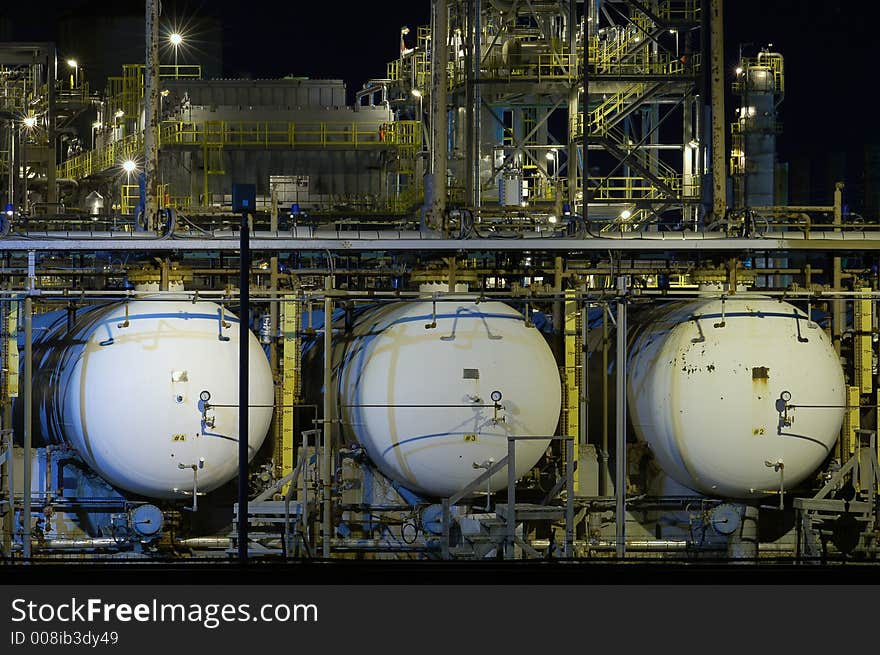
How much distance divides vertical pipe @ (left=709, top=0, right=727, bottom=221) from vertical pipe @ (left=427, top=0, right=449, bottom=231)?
4.23 metres

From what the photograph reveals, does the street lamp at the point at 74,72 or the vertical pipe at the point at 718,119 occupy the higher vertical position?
the street lamp at the point at 74,72

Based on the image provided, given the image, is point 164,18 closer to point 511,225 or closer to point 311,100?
point 311,100

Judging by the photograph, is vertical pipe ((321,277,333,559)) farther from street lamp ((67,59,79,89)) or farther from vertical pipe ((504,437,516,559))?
street lamp ((67,59,79,89))

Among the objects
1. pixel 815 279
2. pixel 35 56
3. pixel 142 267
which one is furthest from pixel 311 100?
pixel 142 267

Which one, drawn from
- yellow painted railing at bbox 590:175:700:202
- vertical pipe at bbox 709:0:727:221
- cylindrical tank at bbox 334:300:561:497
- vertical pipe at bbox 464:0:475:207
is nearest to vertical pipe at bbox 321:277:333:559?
cylindrical tank at bbox 334:300:561:497

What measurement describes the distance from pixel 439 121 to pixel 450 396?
486cm

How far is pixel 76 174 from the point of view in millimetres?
39938

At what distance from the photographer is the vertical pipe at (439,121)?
23672 mm

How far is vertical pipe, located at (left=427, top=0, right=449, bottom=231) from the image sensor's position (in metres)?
23.7

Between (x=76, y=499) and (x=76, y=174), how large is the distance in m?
19.0

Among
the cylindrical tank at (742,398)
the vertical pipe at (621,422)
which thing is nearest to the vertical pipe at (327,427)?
the vertical pipe at (621,422)

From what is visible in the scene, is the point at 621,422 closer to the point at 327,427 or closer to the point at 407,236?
the point at 327,427

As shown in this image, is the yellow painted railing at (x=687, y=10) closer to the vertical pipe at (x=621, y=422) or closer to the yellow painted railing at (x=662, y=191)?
the yellow painted railing at (x=662, y=191)

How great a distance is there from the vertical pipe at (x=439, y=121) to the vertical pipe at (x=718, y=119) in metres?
4.23
